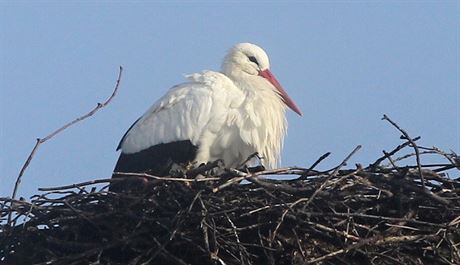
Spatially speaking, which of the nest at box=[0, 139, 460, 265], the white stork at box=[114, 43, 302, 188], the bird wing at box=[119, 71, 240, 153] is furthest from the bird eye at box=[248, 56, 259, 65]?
the nest at box=[0, 139, 460, 265]

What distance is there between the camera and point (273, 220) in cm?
425

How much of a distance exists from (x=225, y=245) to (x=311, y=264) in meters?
0.34

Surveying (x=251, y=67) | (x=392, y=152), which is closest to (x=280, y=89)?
(x=251, y=67)

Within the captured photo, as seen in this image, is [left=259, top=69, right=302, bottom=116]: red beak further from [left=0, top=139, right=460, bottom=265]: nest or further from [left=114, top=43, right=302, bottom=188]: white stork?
[left=0, top=139, right=460, bottom=265]: nest

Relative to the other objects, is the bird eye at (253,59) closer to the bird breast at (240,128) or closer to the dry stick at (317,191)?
the bird breast at (240,128)

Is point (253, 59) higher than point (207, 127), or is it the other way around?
point (253, 59)

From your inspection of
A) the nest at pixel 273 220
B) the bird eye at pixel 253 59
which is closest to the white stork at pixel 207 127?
the bird eye at pixel 253 59

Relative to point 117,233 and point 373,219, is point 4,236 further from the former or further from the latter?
point 373,219

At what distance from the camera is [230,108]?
5551 millimetres

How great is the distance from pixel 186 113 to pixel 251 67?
0.71 metres

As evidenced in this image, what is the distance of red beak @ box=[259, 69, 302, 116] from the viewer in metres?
5.95

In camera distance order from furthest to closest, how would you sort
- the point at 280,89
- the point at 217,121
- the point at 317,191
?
the point at 280,89 → the point at 217,121 → the point at 317,191

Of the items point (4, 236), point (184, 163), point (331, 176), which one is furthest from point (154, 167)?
point (331, 176)

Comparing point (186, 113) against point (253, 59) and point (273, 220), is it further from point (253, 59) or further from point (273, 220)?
point (273, 220)
